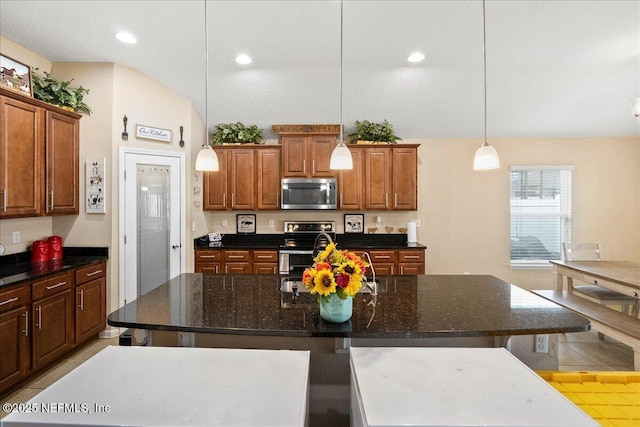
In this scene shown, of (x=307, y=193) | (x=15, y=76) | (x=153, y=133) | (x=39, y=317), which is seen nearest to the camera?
(x=39, y=317)

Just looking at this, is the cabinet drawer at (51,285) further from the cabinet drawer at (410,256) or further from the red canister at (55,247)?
the cabinet drawer at (410,256)

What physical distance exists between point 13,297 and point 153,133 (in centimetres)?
214

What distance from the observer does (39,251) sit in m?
3.22

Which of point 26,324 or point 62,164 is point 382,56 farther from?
point 26,324

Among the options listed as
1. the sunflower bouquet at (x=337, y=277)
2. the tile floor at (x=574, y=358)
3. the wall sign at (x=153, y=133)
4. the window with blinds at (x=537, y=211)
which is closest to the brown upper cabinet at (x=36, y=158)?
the wall sign at (x=153, y=133)

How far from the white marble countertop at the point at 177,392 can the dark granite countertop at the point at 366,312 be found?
258 millimetres

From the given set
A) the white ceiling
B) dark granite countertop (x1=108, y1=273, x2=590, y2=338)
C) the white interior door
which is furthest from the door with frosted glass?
dark granite countertop (x1=108, y1=273, x2=590, y2=338)

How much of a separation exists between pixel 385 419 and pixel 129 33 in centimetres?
361

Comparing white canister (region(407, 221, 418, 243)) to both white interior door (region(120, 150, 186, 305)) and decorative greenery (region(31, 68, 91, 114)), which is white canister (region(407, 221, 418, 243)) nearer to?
white interior door (region(120, 150, 186, 305))

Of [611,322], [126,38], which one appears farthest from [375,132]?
[611,322]

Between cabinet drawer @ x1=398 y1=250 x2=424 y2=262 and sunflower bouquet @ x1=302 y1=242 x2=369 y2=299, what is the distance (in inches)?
117

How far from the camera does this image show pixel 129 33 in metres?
2.98

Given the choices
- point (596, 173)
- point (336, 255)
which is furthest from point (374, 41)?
point (596, 173)

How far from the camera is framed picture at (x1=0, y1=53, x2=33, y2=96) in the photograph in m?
2.75
